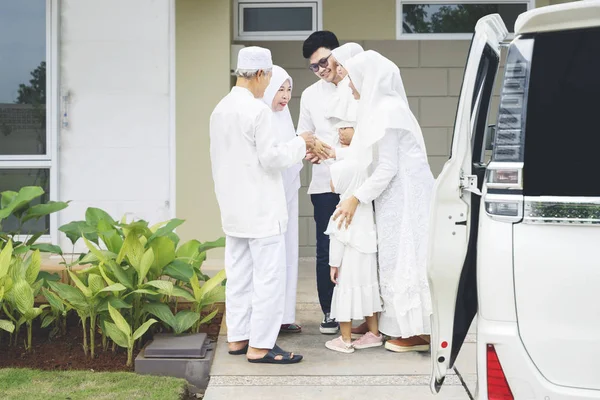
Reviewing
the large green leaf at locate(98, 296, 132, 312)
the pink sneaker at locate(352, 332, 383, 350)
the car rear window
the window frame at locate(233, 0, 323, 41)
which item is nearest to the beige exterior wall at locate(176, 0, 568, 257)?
the window frame at locate(233, 0, 323, 41)

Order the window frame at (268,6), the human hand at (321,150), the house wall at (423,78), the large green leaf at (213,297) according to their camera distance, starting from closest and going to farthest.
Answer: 1. the human hand at (321,150)
2. the large green leaf at (213,297)
3. the window frame at (268,6)
4. the house wall at (423,78)

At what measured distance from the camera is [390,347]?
5.35 m

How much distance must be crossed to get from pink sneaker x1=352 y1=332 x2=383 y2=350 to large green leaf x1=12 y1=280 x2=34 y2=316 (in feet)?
6.65

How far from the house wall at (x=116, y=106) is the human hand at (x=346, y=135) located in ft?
8.79

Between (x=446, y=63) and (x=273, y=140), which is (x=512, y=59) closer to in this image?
(x=273, y=140)

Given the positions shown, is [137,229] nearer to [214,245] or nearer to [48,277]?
A: [214,245]

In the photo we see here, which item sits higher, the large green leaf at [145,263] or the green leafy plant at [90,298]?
the large green leaf at [145,263]

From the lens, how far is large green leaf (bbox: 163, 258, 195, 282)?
216 inches

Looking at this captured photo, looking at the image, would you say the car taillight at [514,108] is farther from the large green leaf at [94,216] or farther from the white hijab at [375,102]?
the large green leaf at [94,216]

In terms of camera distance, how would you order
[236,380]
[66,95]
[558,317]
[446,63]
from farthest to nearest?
[446,63] → [66,95] → [236,380] → [558,317]

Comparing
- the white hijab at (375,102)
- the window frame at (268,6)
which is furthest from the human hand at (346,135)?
the window frame at (268,6)

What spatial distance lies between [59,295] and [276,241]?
145 cm

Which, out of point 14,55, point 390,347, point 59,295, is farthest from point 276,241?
point 14,55

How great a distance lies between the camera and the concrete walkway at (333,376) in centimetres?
457
